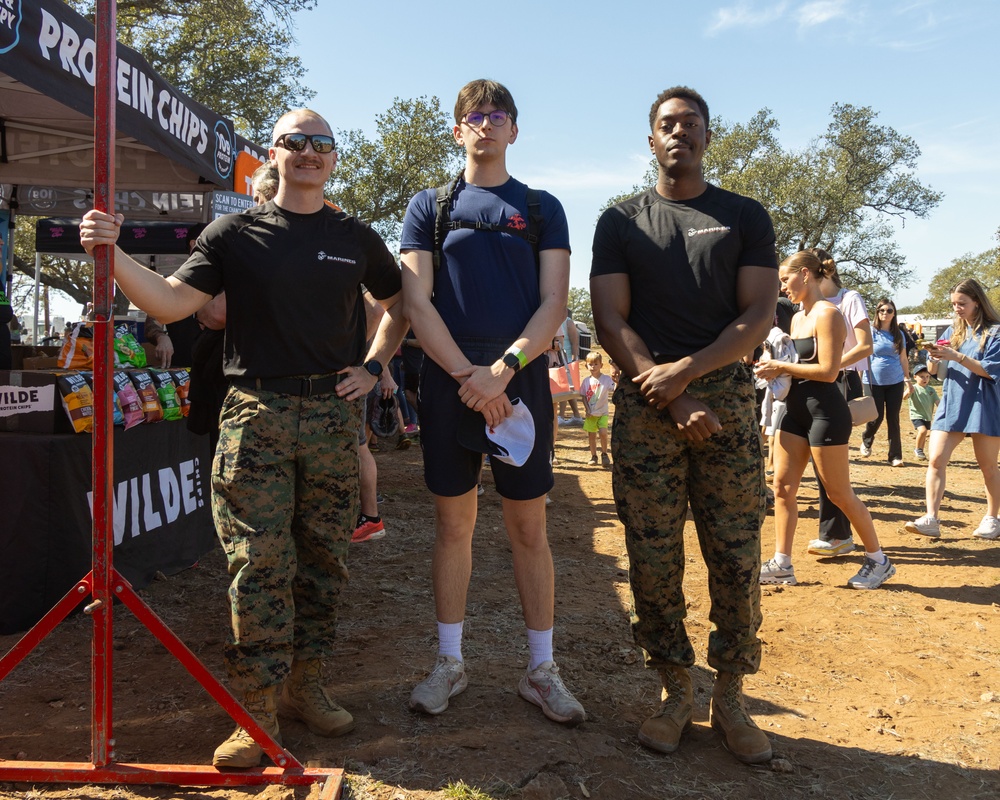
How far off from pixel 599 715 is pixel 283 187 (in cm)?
234

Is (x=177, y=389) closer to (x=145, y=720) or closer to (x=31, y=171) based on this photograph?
(x=145, y=720)

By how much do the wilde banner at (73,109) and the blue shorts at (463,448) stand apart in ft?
6.22

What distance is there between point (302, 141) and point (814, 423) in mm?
3727

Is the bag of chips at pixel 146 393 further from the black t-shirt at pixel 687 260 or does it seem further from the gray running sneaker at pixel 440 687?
the black t-shirt at pixel 687 260

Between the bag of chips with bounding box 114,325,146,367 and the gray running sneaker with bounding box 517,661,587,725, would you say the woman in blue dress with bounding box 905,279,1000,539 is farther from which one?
the bag of chips with bounding box 114,325,146,367

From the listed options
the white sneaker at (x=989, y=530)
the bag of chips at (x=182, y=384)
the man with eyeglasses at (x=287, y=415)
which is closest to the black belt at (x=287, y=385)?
the man with eyeglasses at (x=287, y=415)

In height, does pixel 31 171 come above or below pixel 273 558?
above

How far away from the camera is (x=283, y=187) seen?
2.89 meters

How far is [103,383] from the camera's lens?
239 centimetres

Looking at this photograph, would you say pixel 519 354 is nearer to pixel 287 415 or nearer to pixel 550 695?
pixel 287 415

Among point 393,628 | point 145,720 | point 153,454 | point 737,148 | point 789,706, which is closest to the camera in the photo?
point 145,720

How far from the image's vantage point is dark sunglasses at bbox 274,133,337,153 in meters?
2.81

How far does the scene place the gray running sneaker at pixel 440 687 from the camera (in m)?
3.06

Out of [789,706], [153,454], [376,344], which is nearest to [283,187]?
[376,344]
